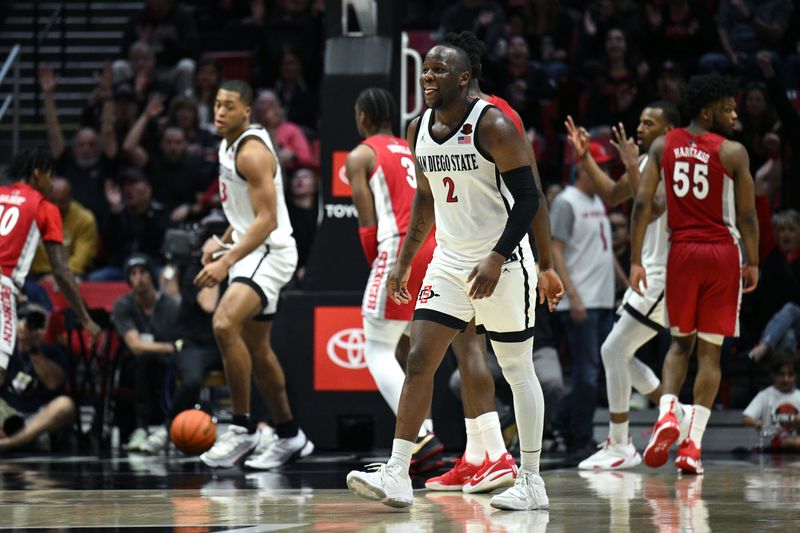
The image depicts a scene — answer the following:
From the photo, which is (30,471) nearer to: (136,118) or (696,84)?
(696,84)

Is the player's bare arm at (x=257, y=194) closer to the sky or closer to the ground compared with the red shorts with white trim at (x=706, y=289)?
closer to the sky

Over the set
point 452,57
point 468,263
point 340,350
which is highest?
point 452,57

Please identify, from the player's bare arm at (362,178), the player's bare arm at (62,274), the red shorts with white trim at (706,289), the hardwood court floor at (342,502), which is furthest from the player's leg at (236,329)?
the red shorts with white trim at (706,289)

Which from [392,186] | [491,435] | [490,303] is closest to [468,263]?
[490,303]

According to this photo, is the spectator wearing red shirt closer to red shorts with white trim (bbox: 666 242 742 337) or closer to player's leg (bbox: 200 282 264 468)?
player's leg (bbox: 200 282 264 468)

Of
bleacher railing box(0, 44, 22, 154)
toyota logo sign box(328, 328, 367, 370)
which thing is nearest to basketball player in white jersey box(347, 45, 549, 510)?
toyota logo sign box(328, 328, 367, 370)

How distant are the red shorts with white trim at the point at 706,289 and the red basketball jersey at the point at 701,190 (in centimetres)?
8

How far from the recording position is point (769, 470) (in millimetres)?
8031

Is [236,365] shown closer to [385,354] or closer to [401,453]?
[385,354]

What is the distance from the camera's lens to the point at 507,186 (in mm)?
5852

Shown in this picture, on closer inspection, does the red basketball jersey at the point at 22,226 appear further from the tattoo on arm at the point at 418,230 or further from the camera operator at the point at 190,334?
the tattoo on arm at the point at 418,230

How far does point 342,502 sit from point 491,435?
888 mm

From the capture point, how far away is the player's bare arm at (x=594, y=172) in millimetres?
8219

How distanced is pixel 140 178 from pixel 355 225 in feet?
12.9
